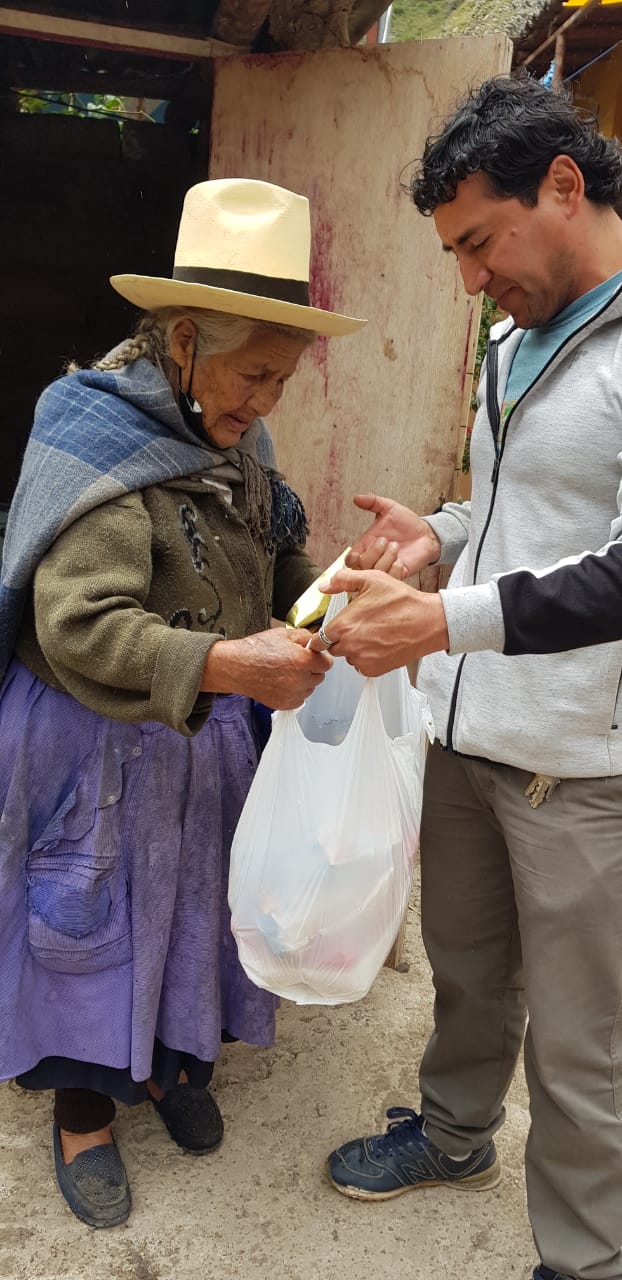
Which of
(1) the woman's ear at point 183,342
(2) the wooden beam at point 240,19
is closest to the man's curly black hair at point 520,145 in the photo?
(1) the woman's ear at point 183,342

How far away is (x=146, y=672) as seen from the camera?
1.60m

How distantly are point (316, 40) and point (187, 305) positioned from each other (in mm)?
1776

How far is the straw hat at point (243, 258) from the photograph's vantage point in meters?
1.71

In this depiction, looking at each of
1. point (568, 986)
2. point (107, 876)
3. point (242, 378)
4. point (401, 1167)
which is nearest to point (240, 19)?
point (242, 378)

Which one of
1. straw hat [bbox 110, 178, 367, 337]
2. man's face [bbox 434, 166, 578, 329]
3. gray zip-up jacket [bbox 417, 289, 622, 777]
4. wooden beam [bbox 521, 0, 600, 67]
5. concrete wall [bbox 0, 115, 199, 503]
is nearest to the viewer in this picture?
gray zip-up jacket [bbox 417, 289, 622, 777]

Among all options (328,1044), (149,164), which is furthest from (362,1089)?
(149,164)

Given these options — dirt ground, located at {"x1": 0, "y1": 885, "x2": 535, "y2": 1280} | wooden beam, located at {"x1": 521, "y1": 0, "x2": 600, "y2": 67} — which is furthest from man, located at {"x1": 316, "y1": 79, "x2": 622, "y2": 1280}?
wooden beam, located at {"x1": 521, "y1": 0, "x2": 600, "y2": 67}

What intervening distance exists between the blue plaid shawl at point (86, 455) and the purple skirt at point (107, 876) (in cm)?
26

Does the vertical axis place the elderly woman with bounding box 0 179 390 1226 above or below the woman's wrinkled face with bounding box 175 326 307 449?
below

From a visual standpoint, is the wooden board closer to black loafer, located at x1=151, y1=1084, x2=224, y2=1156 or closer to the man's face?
the man's face

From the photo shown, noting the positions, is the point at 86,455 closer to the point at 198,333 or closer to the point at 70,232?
the point at 198,333

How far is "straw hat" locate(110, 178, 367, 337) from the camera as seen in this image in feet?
5.61

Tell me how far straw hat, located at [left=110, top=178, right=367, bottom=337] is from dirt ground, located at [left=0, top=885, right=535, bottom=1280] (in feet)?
6.05

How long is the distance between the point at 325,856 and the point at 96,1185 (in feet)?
3.22
